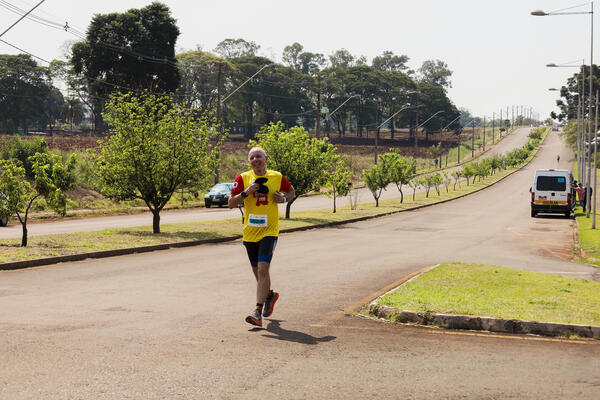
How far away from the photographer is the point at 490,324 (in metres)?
7.59

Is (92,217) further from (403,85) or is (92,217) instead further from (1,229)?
(403,85)

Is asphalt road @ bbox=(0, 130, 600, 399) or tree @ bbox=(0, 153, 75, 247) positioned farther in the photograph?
tree @ bbox=(0, 153, 75, 247)

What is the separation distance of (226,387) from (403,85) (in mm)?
127106

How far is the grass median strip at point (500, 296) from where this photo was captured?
7.98 m

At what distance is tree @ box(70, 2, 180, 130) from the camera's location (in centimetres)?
6069

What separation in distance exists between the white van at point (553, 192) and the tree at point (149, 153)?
21.3 metres

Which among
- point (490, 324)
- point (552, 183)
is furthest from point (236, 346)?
point (552, 183)

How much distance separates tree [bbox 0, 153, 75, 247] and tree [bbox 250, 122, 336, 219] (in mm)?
11994

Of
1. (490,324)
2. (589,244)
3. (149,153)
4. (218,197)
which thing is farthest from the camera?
(218,197)

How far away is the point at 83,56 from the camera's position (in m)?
60.6

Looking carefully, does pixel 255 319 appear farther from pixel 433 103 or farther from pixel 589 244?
pixel 433 103

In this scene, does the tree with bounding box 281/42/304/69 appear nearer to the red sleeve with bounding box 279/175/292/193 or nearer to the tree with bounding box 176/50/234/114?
the tree with bounding box 176/50/234/114

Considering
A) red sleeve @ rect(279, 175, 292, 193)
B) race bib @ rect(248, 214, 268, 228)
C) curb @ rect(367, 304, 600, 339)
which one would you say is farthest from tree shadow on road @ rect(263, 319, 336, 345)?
red sleeve @ rect(279, 175, 292, 193)

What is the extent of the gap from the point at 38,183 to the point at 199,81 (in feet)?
279
